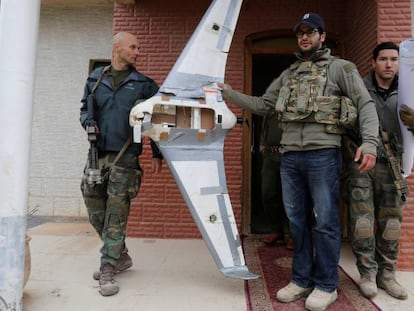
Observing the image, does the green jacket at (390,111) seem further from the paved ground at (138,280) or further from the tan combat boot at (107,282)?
the tan combat boot at (107,282)

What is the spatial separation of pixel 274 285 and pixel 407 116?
1.63 metres

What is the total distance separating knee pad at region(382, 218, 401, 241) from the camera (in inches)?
106

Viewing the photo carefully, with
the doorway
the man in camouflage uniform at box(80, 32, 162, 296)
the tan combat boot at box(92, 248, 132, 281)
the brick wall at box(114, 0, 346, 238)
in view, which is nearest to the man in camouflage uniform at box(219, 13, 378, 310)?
the man in camouflage uniform at box(80, 32, 162, 296)

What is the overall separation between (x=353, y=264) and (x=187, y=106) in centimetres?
223

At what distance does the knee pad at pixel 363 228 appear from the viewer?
8.55 ft

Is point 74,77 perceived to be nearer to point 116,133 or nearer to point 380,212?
point 116,133

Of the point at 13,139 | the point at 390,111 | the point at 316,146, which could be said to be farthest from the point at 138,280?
the point at 390,111

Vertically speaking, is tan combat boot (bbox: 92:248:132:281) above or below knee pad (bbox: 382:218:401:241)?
below

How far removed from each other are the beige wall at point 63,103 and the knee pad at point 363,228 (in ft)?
13.8

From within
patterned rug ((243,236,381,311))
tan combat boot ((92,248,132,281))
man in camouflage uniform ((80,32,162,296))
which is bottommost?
patterned rug ((243,236,381,311))

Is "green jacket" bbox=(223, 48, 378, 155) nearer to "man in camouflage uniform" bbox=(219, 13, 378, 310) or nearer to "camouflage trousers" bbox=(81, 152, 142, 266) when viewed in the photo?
"man in camouflage uniform" bbox=(219, 13, 378, 310)

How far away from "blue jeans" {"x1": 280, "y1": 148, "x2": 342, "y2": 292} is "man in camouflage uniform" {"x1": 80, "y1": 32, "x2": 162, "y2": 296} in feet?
3.65

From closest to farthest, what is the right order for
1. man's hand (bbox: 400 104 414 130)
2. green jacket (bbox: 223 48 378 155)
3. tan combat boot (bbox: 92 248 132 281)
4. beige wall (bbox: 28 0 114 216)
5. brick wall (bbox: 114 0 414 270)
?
1. green jacket (bbox: 223 48 378 155)
2. man's hand (bbox: 400 104 414 130)
3. tan combat boot (bbox: 92 248 132 281)
4. brick wall (bbox: 114 0 414 270)
5. beige wall (bbox: 28 0 114 216)

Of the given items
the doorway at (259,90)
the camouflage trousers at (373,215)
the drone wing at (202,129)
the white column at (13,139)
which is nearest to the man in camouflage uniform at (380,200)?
the camouflage trousers at (373,215)
